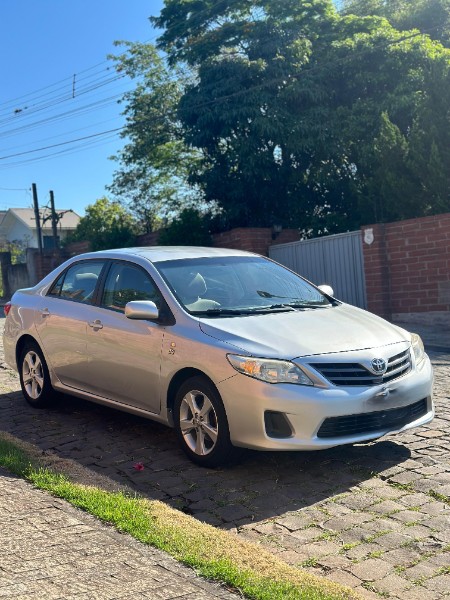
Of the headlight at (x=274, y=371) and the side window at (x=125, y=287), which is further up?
the side window at (x=125, y=287)

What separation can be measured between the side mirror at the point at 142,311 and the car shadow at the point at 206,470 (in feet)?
3.52

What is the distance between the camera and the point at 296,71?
19203mm

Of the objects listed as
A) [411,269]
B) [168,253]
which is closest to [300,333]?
[168,253]

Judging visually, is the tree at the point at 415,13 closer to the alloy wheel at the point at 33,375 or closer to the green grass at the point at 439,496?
the alloy wheel at the point at 33,375

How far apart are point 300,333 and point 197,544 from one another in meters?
1.94

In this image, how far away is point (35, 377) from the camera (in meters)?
7.33

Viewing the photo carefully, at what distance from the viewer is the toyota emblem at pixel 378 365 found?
5.05 metres

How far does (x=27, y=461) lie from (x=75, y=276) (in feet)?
7.59

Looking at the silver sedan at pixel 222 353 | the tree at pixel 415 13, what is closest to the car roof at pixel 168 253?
the silver sedan at pixel 222 353

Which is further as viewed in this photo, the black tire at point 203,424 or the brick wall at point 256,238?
the brick wall at point 256,238

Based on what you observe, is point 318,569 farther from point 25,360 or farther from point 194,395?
point 25,360

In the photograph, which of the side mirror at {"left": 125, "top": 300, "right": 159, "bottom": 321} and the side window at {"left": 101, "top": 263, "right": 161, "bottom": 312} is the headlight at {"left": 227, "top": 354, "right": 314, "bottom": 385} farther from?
the side window at {"left": 101, "top": 263, "right": 161, "bottom": 312}

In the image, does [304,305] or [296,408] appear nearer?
[296,408]

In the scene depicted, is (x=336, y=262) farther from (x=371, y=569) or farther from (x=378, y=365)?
(x=371, y=569)
